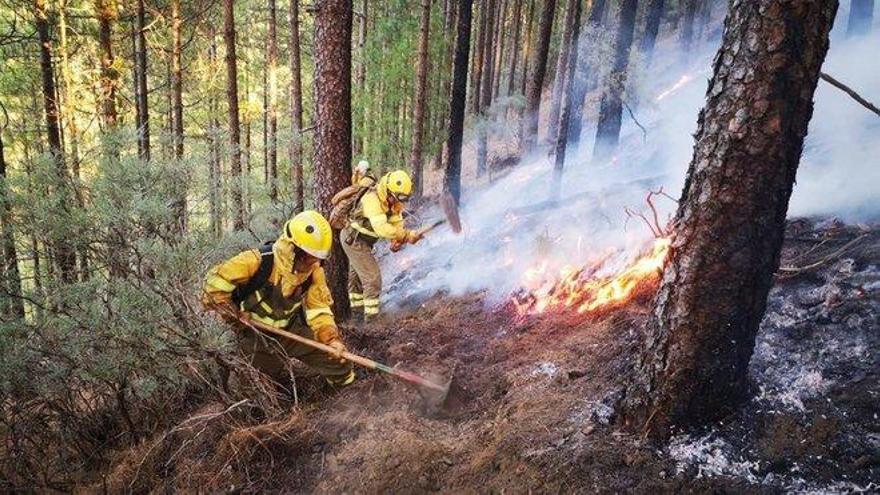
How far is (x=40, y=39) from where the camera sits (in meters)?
9.91

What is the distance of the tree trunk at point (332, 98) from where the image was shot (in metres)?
6.21

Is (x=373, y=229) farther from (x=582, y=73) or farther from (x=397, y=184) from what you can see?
(x=582, y=73)

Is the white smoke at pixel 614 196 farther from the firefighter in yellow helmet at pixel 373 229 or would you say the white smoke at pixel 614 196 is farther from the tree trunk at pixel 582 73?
the firefighter in yellow helmet at pixel 373 229

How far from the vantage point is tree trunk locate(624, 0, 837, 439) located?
263 cm

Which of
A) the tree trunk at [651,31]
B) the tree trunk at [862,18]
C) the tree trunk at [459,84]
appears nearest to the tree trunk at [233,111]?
the tree trunk at [459,84]

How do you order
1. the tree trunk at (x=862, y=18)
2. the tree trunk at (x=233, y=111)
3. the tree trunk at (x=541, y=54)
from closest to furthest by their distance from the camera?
1. the tree trunk at (x=233, y=111)
2. the tree trunk at (x=541, y=54)
3. the tree trunk at (x=862, y=18)

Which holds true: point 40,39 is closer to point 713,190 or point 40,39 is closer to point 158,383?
point 158,383

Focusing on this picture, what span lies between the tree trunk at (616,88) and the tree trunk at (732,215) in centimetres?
1001

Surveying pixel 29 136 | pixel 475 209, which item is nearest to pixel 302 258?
pixel 475 209

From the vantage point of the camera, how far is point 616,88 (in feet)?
40.5

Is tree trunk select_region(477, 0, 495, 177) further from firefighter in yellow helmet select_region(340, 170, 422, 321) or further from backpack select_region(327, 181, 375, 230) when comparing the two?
backpack select_region(327, 181, 375, 230)

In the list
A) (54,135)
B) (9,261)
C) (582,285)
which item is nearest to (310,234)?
(582,285)

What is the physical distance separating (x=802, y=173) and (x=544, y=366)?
5061 millimetres

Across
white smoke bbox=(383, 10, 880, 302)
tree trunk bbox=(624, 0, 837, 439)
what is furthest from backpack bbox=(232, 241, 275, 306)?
white smoke bbox=(383, 10, 880, 302)
